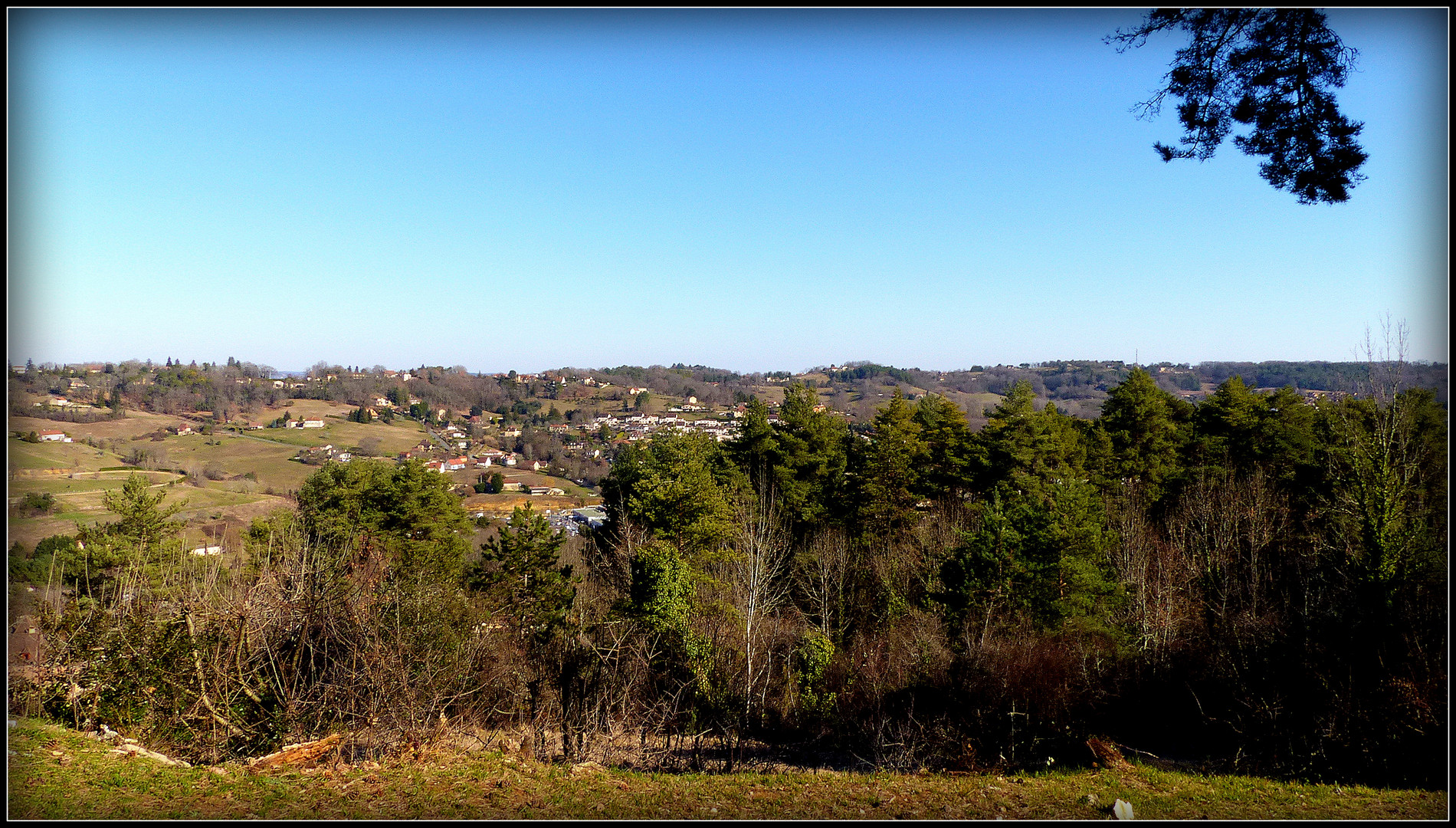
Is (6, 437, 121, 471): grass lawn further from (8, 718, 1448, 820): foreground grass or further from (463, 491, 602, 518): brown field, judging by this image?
(463, 491, 602, 518): brown field

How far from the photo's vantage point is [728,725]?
1342 centimetres

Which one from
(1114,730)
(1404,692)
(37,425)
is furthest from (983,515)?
(37,425)

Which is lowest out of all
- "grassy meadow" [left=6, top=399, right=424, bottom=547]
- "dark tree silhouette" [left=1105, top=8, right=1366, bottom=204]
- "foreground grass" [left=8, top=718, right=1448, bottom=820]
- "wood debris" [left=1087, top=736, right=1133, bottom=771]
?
"wood debris" [left=1087, top=736, right=1133, bottom=771]

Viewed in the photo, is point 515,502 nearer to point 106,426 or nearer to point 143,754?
point 106,426

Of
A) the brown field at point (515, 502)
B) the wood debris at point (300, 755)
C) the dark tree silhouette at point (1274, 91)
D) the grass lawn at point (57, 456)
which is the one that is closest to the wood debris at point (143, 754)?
the wood debris at point (300, 755)

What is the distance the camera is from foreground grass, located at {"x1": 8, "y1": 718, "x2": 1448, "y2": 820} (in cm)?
686

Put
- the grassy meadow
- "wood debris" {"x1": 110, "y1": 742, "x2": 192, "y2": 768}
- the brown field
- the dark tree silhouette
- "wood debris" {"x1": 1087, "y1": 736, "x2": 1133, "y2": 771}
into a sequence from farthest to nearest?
the brown field < "wood debris" {"x1": 1087, "y1": 736, "x2": 1133, "y2": 771} < the grassy meadow < "wood debris" {"x1": 110, "y1": 742, "x2": 192, "y2": 768} < the dark tree silhouette

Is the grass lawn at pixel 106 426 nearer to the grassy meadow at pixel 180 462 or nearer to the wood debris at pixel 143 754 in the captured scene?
the grassy meadow at pixel 180 462

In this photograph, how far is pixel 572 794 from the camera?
823 cm

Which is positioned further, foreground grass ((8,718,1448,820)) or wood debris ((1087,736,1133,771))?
wood debris ((1087,736,1133,771))

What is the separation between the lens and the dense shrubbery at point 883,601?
1016cm

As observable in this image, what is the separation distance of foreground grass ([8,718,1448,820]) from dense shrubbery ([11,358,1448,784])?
147 centimetres

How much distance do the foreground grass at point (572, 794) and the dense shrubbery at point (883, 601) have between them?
4.82 ft

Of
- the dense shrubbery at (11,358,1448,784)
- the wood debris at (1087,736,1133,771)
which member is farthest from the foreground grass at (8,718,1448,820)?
the dense shrubbery at (11,358,1448,784)
